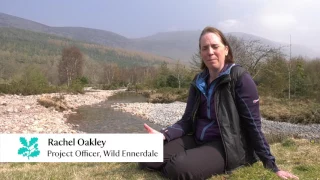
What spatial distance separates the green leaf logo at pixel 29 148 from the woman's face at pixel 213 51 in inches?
86.7

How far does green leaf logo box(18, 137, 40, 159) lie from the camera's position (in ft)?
10.9

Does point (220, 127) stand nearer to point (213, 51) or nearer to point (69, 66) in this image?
point (213, 51)

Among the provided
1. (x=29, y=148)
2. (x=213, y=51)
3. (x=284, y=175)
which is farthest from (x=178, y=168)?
(x=29, y=148)

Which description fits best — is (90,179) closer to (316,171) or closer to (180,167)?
(180,167)

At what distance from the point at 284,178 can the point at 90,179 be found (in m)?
2.10

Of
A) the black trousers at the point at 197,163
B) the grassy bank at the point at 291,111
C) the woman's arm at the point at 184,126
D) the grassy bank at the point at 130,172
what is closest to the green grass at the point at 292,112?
the grassy bank at the point at 291,111

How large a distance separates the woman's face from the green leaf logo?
2.20 metres

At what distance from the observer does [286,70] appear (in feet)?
80.7

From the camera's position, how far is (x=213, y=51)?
3.23 metres

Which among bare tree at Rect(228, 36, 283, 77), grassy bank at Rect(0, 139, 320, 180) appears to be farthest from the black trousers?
bare tree at Rect(228, 36, 283, 77)

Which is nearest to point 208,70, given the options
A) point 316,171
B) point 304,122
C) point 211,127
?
point 211,127

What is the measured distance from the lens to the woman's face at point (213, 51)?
321 cm

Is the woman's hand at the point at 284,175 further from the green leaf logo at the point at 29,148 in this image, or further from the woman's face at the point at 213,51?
the green leaf logo at the point at 29,148

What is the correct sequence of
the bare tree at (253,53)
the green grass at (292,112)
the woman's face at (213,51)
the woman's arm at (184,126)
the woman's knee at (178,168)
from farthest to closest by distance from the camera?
the bare tree at (253,53)
the green grass at (292,112)
the woman's arm at (184,126)
the woman's face at (213,51)
the woman's knee at (178,168)
